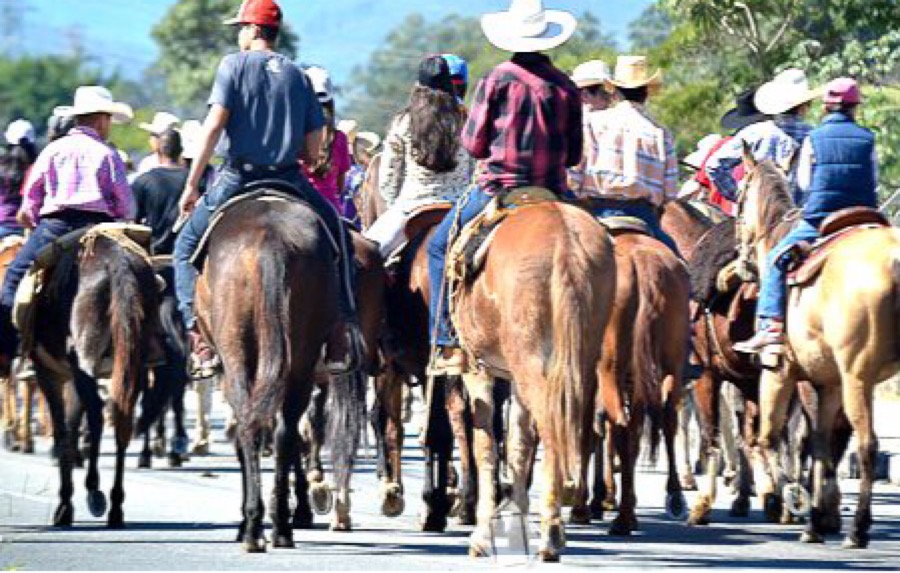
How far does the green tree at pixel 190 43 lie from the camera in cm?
10019

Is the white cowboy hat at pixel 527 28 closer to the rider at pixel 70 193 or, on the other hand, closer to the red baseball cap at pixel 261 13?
the red baseball cap at pixel 261 13

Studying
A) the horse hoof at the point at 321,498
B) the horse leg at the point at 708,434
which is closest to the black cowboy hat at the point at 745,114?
the horse leg at the point at 708,434

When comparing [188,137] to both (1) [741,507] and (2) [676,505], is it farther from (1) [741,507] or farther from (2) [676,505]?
(2) [676,505]

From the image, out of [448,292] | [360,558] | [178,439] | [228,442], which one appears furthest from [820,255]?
[228,442]

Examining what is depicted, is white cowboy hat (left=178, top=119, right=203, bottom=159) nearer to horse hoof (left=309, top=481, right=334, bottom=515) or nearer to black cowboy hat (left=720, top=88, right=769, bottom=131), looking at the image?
black cowboy hat (left=720, top=88, right=769, bottom=131)

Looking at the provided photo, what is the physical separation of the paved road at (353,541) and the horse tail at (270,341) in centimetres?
81

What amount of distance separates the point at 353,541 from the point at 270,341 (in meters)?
1.62

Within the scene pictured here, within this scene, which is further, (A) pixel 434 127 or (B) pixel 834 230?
(A) pixel 434 127

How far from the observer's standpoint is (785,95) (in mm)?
19562

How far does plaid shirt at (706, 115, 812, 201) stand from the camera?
19641 mm

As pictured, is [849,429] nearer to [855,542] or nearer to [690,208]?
[855,542]

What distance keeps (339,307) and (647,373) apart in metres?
2.34

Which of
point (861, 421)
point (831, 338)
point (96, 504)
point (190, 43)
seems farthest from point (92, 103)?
point (190, 43)

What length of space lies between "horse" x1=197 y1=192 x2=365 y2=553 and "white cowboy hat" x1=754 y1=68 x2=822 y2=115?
5.39 meters
